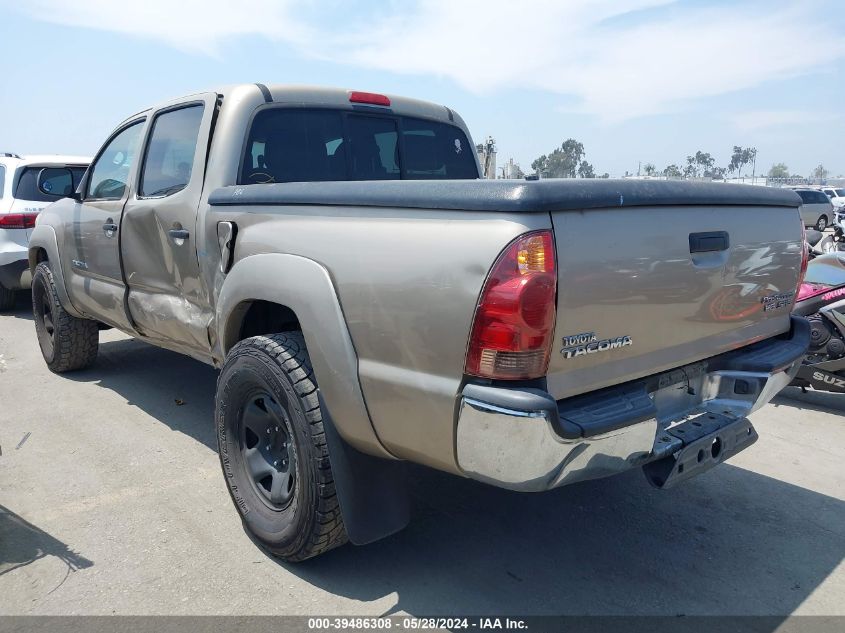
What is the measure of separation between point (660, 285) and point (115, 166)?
386 centimetres

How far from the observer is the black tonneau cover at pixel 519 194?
2102mm

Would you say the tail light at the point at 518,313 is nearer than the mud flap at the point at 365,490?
Yes

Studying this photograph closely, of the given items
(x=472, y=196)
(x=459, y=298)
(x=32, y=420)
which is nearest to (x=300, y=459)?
(x=459, y=298)

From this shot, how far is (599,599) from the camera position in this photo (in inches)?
109

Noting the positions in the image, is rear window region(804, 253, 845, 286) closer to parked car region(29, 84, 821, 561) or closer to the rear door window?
parked car region(29, 84, 821, 561)

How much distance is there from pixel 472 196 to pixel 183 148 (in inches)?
93.1

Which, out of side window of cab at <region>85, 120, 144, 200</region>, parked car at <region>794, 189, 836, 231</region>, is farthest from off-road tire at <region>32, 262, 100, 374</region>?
parked car at <region>794, 189, 836, 231</region>

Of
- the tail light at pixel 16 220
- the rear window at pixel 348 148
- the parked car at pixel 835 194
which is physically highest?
the rear window at pixel 348 148

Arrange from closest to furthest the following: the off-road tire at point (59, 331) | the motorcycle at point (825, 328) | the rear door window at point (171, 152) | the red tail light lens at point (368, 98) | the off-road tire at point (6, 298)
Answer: the rear door window at point (171, 152)
the red tail light lens at point (368, 98)
the motorcycle at point (825, 328)
the off-road tire at point (59, 331)
the off-road tire at point (6, 298)

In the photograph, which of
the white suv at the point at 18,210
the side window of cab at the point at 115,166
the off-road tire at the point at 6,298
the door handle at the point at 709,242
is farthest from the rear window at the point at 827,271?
the off-road tire at the point at 6,298

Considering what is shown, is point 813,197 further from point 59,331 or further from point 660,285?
point 660,285

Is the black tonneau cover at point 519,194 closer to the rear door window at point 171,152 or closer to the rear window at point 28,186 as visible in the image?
the rear door window at point 171,152

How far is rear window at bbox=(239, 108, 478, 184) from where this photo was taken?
12.0ft

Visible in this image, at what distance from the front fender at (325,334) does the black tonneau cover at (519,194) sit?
0.29 m
